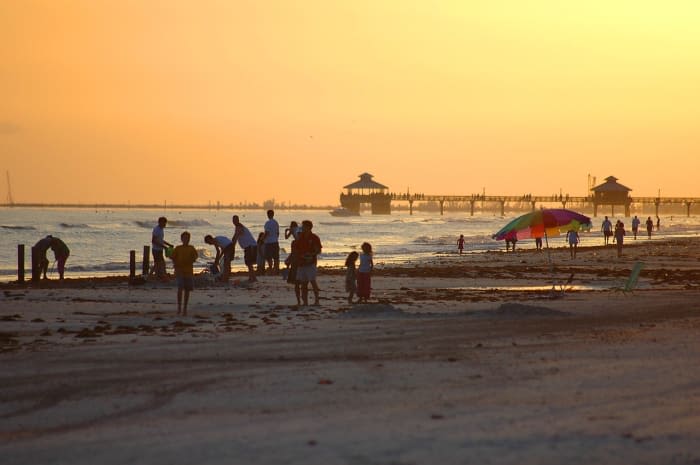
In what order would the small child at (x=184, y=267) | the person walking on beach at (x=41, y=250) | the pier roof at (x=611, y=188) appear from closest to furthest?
the small child at (x=184, y=267)
the person walking on beach at (x=41, y=250)
the pier roof at (x=611, y=188)

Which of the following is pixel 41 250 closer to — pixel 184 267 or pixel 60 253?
pixel 60 253

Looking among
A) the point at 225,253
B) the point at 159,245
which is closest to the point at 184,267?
the point at 159,245

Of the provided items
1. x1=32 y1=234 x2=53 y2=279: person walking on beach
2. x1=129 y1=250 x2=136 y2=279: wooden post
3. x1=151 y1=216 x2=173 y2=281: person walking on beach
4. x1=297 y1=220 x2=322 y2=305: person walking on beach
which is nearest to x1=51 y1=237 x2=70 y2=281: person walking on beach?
x1=32 y1=234 x2=53 y2=279: person walking on beach

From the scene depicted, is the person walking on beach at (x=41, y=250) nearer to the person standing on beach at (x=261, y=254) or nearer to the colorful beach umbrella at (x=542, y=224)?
the person standing on beach at (x=261, y=254)

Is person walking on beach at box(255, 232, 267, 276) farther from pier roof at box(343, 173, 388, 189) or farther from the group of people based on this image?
pier roof at box(343, 173, 388, 189)

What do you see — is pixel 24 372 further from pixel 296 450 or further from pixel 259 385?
pixel 296 450

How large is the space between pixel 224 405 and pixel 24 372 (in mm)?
2703

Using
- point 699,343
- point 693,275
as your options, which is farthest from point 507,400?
point 693,275

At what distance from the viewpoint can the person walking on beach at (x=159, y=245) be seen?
2233 centimetres

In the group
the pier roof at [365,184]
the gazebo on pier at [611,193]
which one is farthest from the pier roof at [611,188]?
the pier roof at [365,184]

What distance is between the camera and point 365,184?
15825 centimetres

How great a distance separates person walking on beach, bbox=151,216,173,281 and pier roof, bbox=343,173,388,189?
13380 cm

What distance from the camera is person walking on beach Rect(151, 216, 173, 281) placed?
879 inches

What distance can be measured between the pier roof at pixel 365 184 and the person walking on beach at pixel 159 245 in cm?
13380
